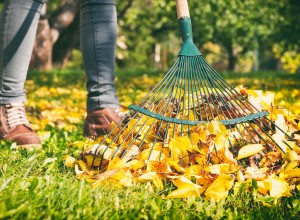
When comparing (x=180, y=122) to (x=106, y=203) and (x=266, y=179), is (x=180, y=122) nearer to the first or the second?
(x=266, y=179)

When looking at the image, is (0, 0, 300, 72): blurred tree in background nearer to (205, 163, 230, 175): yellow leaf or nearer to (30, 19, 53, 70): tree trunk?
(30, 19, 53, 70): tree trunk

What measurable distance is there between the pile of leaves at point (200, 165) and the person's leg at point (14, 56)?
0.62 meters

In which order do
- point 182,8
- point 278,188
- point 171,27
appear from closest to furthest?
point 278,188 < point 182,8 < point 171,27

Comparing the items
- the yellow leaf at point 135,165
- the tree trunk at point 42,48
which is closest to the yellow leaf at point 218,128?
the yellow leaf at point 135,165

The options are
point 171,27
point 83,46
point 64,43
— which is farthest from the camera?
point 171,27

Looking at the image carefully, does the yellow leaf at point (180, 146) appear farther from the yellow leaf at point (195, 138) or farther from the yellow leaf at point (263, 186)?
the yellow leaf at point (263, 186)

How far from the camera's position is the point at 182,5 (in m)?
1.88

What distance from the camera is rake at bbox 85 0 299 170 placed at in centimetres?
155

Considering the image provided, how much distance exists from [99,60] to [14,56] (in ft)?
1.55

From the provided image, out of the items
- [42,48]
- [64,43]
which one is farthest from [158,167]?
[64,43]

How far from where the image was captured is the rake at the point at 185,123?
60.9 inches

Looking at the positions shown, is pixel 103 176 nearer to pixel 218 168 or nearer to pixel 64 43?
pixel 218 168

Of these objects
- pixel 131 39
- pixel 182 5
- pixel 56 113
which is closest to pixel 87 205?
pixel 182 5

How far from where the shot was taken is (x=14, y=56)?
2.01 meters
